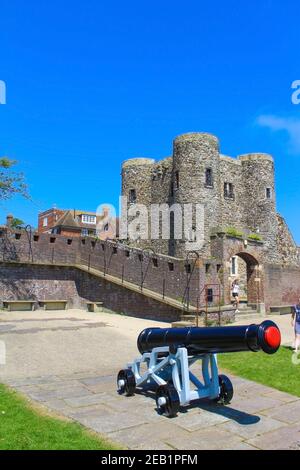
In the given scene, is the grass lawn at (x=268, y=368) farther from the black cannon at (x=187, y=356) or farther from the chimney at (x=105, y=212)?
the chimney at (x=105, y=212)

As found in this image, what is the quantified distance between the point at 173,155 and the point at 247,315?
13.8m

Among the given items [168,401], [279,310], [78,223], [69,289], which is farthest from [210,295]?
[78,223]

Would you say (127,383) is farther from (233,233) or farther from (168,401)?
(233,233)

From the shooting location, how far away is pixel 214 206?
96.6 ft

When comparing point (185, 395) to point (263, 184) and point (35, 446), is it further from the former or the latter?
point (263, 184)

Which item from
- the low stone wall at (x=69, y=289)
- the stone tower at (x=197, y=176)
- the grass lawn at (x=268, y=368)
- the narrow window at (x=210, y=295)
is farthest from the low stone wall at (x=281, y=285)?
Answer: the grass lawn at (x=268, y=368)

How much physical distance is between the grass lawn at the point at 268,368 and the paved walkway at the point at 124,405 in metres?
0.38

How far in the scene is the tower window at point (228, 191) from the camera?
3247 centimetres

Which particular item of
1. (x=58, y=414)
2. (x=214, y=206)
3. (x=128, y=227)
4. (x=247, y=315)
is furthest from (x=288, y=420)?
(x=128, y=227)

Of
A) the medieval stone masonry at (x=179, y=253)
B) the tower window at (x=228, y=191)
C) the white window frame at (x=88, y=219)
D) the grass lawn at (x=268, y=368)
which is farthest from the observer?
A: the white window frame at (x=88, y=219)

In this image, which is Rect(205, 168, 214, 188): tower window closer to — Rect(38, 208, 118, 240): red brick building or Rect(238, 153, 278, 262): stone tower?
Rect(238, 153, 278, 262): stone tower

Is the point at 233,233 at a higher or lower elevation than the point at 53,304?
higher

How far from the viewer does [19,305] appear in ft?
64.1

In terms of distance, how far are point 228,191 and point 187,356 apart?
27372 mm
